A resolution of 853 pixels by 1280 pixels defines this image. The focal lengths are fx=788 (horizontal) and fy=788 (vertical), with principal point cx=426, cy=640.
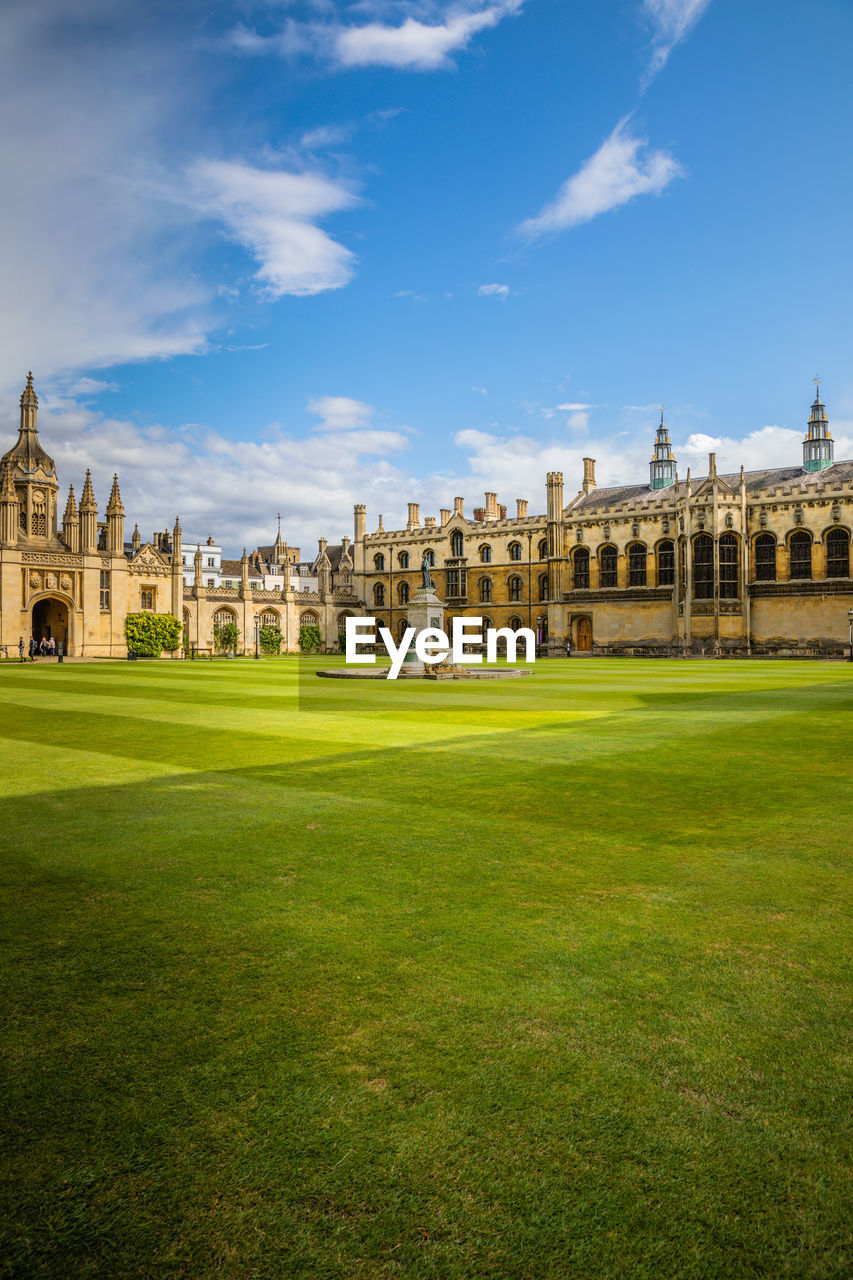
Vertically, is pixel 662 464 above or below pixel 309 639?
above

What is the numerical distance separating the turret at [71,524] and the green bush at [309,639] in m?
19.9

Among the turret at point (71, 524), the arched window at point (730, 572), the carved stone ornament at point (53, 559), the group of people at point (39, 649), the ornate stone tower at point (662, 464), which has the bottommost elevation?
the group of people at point (39, 649)

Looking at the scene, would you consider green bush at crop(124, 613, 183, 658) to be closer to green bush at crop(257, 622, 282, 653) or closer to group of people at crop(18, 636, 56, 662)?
group of people at crop(18, 636, 56, 662)

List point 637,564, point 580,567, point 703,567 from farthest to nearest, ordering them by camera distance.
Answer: point 580,567 → point 637,564 → point 703,567

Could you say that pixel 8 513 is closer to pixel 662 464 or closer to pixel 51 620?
pixel 51 620

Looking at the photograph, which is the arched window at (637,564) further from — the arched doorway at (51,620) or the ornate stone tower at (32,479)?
the ornate stone tower at (32,479)

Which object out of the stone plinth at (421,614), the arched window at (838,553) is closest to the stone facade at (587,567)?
the arched window at (838,553)

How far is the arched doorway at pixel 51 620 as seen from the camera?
54.9 metres

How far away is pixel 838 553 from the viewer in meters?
49.1

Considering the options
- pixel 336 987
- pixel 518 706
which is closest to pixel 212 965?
pixel 336 987

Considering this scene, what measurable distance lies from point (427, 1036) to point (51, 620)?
195 ft

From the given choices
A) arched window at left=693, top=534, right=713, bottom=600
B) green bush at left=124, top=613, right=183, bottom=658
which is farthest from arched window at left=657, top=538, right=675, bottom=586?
green bush at left=124, top=613, right=183, bottom=658

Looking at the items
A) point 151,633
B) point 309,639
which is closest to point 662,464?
point 309,639

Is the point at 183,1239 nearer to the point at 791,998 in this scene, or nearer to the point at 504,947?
the point at 504,947
